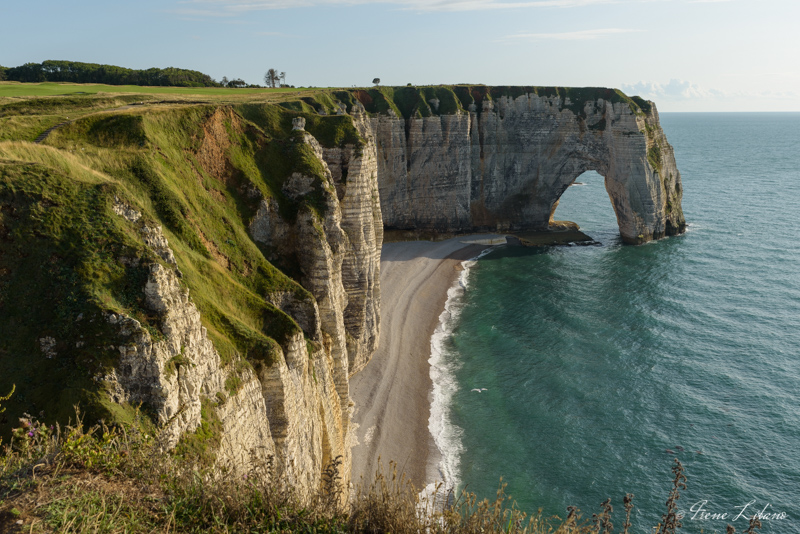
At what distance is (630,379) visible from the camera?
44875 mm

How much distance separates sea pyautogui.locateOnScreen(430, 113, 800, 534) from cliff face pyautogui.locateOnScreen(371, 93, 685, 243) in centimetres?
897

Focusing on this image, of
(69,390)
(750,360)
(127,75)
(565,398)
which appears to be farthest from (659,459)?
(127,75)

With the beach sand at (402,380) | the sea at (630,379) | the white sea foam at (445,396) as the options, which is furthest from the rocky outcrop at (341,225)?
the sea at (630,379)

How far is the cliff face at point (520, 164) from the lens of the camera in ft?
268

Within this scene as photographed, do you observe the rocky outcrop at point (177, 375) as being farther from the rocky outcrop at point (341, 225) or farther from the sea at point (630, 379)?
the sea at point (630, 379)

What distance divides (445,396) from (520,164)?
55.6 m

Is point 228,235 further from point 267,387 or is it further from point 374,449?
point 374,449

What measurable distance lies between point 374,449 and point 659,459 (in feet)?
61.6

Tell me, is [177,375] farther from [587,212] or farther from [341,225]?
[587,212]

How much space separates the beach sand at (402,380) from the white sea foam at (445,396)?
523mm

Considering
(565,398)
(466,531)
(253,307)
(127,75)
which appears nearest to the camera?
(466,531)

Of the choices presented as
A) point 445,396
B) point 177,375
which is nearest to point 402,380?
point 445,396

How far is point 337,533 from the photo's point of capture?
429 inches

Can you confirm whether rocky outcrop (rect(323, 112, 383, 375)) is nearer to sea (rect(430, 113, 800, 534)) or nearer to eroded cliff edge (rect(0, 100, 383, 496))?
eroded cliff edge (rect(0, 100, 383, 496))
